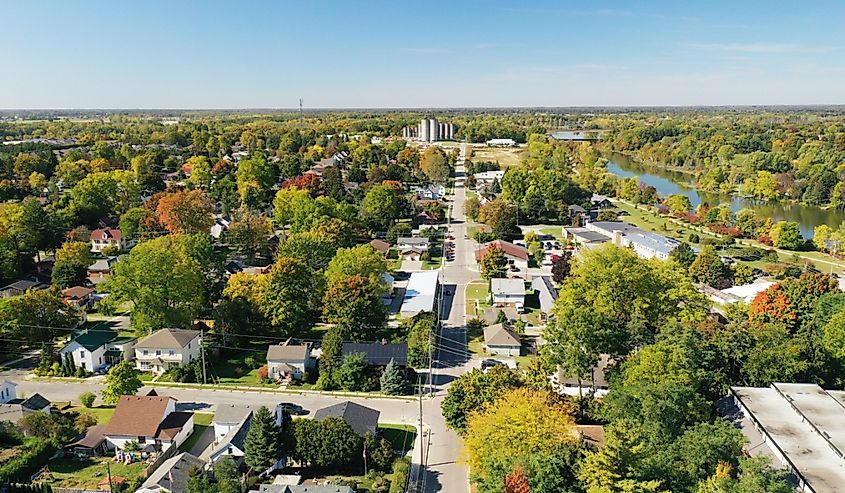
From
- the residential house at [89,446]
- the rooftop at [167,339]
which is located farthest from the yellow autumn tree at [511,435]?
the rooftop at [167,339]

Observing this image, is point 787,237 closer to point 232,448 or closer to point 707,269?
point 707,269

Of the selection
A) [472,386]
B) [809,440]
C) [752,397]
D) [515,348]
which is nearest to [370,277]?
[515,348]

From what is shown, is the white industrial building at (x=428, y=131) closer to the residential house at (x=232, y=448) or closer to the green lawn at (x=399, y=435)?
the green lawn at (x=399, y=435)

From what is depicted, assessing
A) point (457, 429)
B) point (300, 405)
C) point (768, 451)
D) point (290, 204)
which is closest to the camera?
point (768, 451)

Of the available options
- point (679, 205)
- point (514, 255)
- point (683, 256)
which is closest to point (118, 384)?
point (514, 255)

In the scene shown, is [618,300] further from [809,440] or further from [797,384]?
[809,440]

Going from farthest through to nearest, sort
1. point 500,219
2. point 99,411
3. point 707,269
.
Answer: point 500,219, point 707,269, point 99,411
